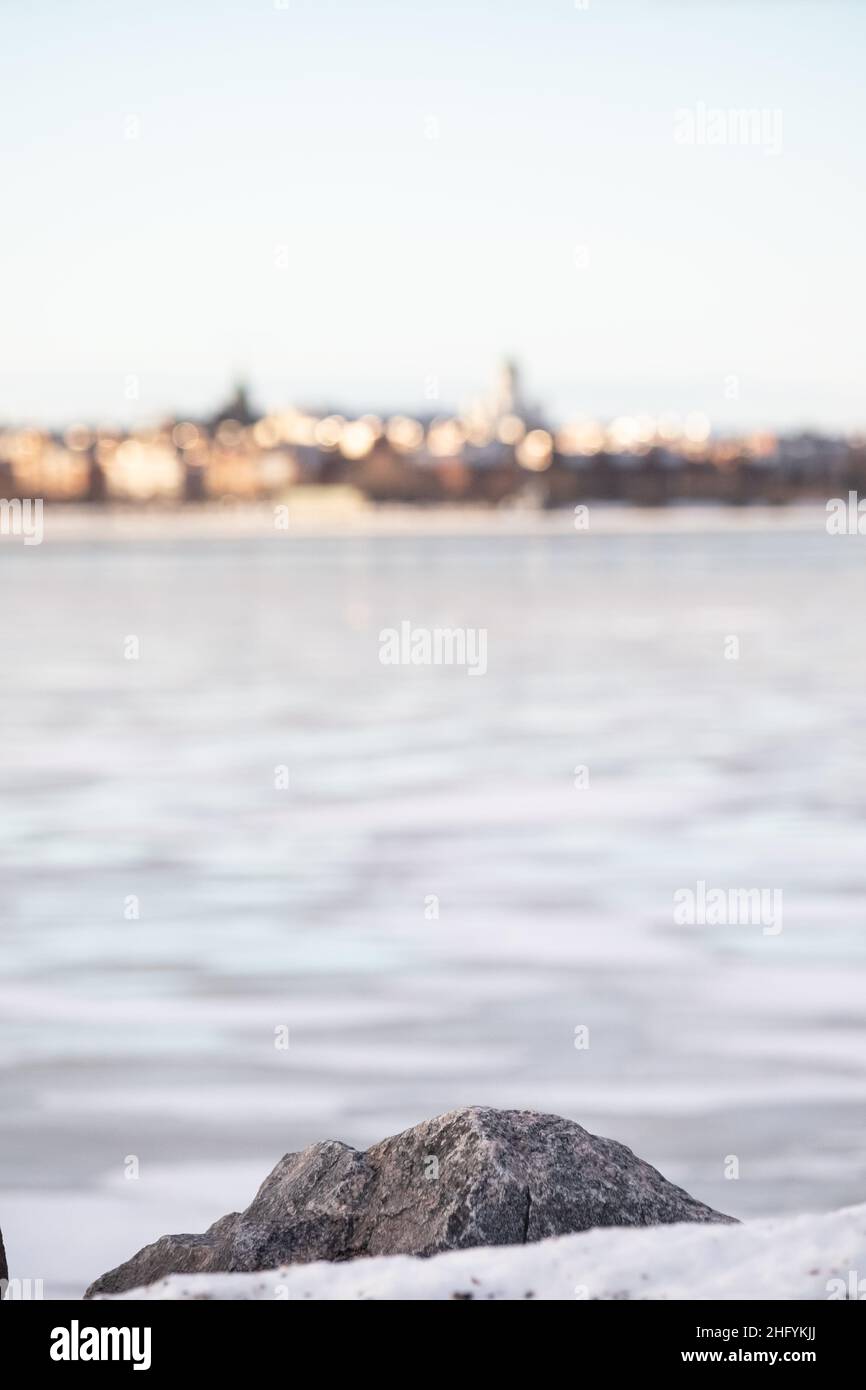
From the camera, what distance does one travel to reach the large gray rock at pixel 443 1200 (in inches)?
187

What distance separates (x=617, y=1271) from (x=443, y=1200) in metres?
0.71

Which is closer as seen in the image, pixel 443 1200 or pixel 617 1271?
pixel 617 1271

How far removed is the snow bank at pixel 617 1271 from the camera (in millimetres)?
4086

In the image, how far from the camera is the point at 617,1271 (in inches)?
164

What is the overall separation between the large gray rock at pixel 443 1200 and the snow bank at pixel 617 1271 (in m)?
0.32

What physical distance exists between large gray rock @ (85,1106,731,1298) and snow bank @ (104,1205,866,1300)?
0.32 m

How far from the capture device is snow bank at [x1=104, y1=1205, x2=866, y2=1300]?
409cm

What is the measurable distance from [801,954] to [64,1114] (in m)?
3.69

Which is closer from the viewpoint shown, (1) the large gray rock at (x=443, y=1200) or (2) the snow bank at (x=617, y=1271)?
(2) the snow bank at (x=617, y=1271)

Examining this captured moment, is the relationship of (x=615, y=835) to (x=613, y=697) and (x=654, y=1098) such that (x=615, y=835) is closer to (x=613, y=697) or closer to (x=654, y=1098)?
(x=654, y=1098)

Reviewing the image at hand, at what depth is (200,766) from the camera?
642 inches

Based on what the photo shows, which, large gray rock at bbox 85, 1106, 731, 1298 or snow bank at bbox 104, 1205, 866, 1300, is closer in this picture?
snow bank at bbox 104, 1205, 866, 1300

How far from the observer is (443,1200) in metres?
4.80
